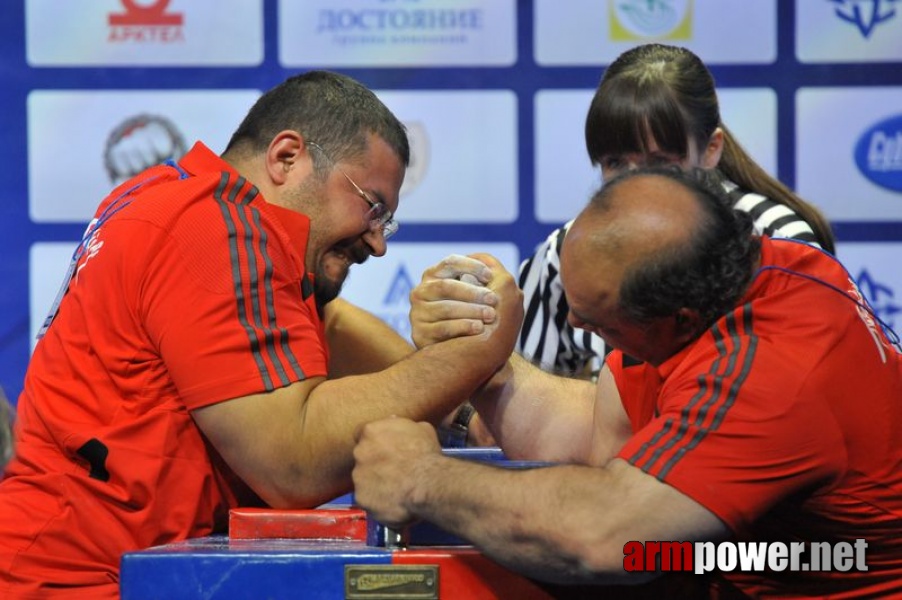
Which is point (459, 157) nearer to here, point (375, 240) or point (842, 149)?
point (842, 149)

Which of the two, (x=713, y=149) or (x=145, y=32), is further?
(x=145, y=32)

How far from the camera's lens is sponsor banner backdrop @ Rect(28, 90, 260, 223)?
11.4 ft

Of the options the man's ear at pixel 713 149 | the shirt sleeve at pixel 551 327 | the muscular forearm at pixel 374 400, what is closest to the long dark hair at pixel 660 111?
the man's ear at pixel 713 149

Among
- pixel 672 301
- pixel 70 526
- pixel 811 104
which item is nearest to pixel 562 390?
pixel 672 301

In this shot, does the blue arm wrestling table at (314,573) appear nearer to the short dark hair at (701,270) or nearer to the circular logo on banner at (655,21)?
the short dark hair at (701,270)

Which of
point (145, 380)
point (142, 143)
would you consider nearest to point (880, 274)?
point (142, 143)

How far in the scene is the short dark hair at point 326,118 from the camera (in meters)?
2.03

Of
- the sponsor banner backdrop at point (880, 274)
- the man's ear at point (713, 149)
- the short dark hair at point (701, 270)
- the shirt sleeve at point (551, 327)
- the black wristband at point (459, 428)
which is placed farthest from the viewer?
the sponsor banner backdrop at point (880, 274)

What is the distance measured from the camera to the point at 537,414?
2082 millimetres

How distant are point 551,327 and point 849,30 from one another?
126 centimetres

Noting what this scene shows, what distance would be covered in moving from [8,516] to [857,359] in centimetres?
108

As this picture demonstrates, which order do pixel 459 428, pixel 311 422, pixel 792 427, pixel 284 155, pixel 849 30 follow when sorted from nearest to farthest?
pixel 792 427
pixel 311 422
pixel 284 155
pixel 459 428
pixel 849 30

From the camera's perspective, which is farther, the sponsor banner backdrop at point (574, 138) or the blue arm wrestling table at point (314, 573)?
the sponsor banner backdrop at point (574, 138)

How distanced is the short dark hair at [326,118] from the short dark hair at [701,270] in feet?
1.99
